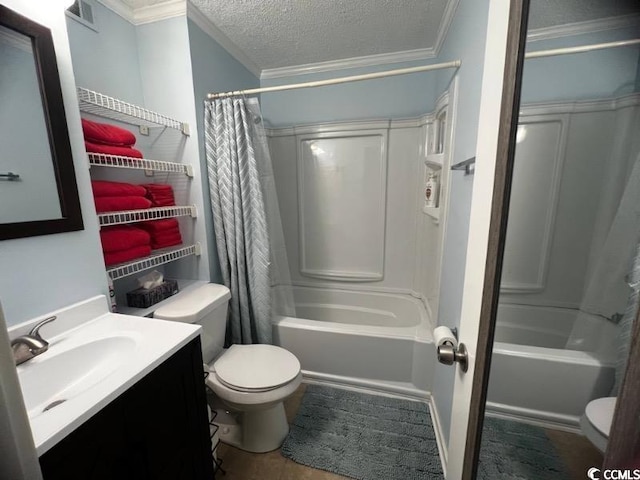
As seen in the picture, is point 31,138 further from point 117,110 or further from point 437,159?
point 437,159

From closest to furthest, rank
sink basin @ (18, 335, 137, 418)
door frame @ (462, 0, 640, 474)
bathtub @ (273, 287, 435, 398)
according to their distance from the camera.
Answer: door frame @ (462, 0, 640, 474) → sink basin @ (18, 335, 137, 418) → bathtub @ (273, 287, 435, 398)

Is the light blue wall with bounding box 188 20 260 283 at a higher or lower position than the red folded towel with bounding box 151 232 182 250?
higher

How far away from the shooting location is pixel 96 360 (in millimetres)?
968

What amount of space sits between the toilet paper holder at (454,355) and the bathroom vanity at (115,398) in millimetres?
845

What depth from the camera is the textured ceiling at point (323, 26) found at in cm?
151

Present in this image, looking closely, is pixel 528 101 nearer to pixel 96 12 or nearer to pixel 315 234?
pixel 96 12

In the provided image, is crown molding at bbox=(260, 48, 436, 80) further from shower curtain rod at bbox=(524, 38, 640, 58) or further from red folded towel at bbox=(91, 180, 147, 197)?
shower curtain rod at bbox=(524, 38, 640, 58)

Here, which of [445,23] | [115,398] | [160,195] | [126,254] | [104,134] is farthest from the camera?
[445,23]

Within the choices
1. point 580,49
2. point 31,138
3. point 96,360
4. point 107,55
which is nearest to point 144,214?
point 31,138

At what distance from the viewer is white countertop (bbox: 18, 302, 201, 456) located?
641mm

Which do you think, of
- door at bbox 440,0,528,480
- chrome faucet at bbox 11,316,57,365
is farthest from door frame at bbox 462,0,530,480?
chrome faucet at bbox 11,316,57,365

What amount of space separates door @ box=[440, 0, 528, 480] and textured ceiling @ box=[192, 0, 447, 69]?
1265 millimetres

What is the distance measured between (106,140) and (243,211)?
2.44 feet

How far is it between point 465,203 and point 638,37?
838 mm
